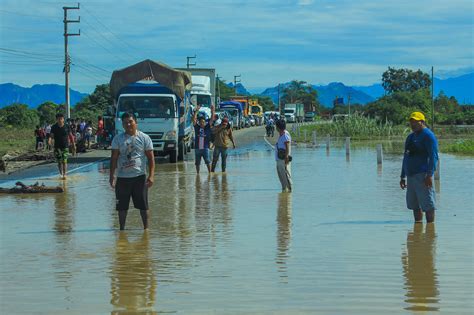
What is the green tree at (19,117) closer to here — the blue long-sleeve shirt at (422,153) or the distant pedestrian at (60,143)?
the distant pedestrian at (60,143)

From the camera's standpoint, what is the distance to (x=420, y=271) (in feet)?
31.6

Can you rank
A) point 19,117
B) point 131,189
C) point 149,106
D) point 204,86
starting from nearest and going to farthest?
1. point 131,189
2. point 149,106
3. point 204,86
4. point 19,117

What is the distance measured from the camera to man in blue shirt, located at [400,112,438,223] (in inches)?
518

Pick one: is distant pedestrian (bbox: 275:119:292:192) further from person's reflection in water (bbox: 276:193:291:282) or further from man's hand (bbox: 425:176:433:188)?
→ man's hand (bbox: 425:176:433:188)

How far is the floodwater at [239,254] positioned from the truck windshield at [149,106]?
11131 millimetres

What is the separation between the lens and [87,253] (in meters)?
11.0

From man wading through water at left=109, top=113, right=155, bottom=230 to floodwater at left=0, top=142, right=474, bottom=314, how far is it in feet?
1.76

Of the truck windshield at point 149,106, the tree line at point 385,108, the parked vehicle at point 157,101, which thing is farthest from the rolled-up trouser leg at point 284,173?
the tree line at point 385,108

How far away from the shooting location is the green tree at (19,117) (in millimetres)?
84875

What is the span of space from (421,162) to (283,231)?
2.23m

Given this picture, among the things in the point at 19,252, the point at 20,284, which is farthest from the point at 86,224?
the point at 20,284

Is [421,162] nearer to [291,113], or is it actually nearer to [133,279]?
[133,279]

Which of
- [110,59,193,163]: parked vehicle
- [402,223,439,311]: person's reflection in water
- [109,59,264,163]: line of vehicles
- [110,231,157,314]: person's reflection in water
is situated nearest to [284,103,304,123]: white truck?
[109,59,264,163]: line of vehicles

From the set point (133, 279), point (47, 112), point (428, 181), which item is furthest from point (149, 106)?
point (47, 112)
